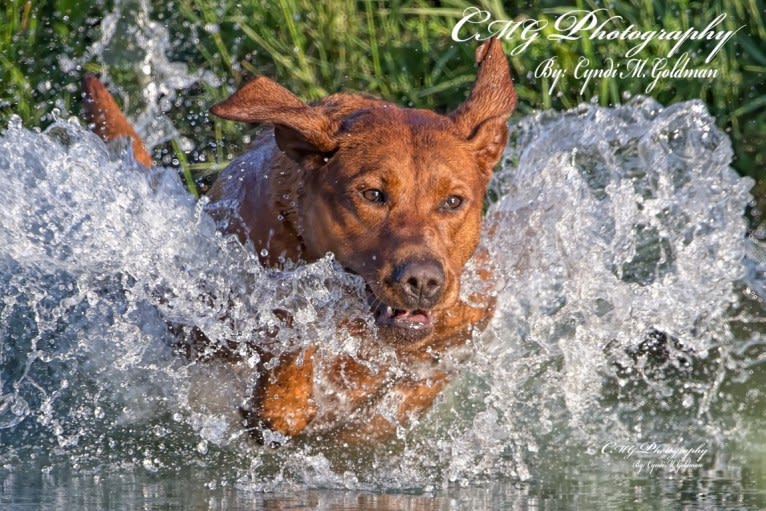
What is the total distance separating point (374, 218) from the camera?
491 centimetres

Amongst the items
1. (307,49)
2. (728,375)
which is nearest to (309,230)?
(728,375)

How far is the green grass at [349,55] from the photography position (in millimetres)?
8078

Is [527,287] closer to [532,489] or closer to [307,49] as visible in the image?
[532,489]

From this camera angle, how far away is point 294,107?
5.08 meters

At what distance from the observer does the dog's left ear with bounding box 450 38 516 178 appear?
5.31 metres

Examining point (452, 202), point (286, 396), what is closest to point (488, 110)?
point (452, 202)

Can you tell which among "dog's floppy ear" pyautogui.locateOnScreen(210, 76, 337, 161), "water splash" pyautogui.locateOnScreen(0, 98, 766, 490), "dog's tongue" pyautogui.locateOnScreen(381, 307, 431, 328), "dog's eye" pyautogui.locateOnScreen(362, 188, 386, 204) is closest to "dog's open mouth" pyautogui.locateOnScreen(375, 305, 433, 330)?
"dog's tongue" pyautogui.locateOnScreen(381, 307, 431, 328)

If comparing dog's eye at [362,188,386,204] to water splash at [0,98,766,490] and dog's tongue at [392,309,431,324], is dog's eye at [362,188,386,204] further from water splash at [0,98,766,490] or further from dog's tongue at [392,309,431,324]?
dog's tongue at [392,309,431,324]

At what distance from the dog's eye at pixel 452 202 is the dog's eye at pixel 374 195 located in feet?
0.68

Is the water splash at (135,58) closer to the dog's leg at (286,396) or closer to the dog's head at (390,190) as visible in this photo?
the dog's head at (390,190)

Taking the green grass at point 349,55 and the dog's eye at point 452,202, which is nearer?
the dog's eye at point 452,202

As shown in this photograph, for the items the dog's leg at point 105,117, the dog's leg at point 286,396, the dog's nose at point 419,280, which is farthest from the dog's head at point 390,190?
the dog's leg at point 105,117

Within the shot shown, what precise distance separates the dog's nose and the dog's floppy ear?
603mm

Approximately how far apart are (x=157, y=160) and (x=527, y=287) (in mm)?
2863
